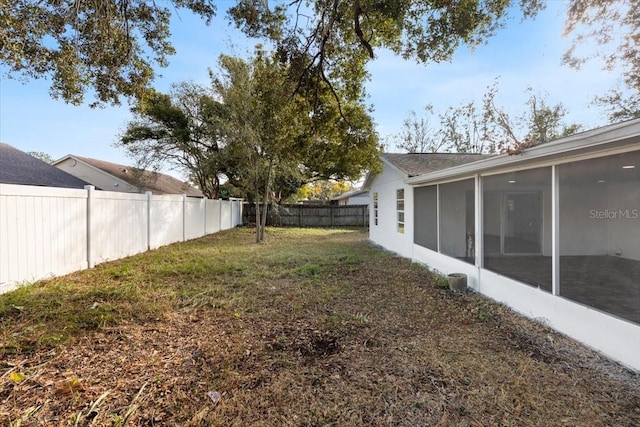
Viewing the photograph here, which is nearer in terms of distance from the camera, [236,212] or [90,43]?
[90,43]

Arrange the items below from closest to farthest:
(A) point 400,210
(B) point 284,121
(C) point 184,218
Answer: (B) point 284,121
(A) point 400,210
(C) point 184,218

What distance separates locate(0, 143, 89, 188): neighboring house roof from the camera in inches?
355

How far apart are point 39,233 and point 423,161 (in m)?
8.69

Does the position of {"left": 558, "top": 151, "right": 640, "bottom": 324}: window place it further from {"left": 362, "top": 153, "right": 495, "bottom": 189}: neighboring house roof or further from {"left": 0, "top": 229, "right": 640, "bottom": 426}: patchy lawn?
{"left": 362, "top": 153, "right": 495, "bottom": 189}: neighboring house roof

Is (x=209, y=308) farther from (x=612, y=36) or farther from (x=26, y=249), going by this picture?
(x=612, y=36)

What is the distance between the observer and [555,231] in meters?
3.74

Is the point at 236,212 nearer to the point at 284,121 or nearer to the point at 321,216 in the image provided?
the point at 321,216

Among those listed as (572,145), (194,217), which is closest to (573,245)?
(572,145)

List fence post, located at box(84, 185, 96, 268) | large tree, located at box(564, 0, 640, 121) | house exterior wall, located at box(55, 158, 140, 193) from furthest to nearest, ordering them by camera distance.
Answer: house exterior wall, located at box(55, 158, 140, 193)
large tree, located at box(564, 0, 640, 121)
fence post, located at box(84, 185, 96, 268)

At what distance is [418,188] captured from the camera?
8.02 meters

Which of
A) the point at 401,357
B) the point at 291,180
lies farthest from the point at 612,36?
the point at 291,180

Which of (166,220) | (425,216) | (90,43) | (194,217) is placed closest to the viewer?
(90,43)

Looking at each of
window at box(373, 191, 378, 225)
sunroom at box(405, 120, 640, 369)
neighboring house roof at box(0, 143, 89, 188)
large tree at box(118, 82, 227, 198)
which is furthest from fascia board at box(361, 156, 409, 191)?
neighboring house roof at box(0, 143, 89, 188)

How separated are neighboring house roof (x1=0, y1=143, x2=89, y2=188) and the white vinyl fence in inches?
153
